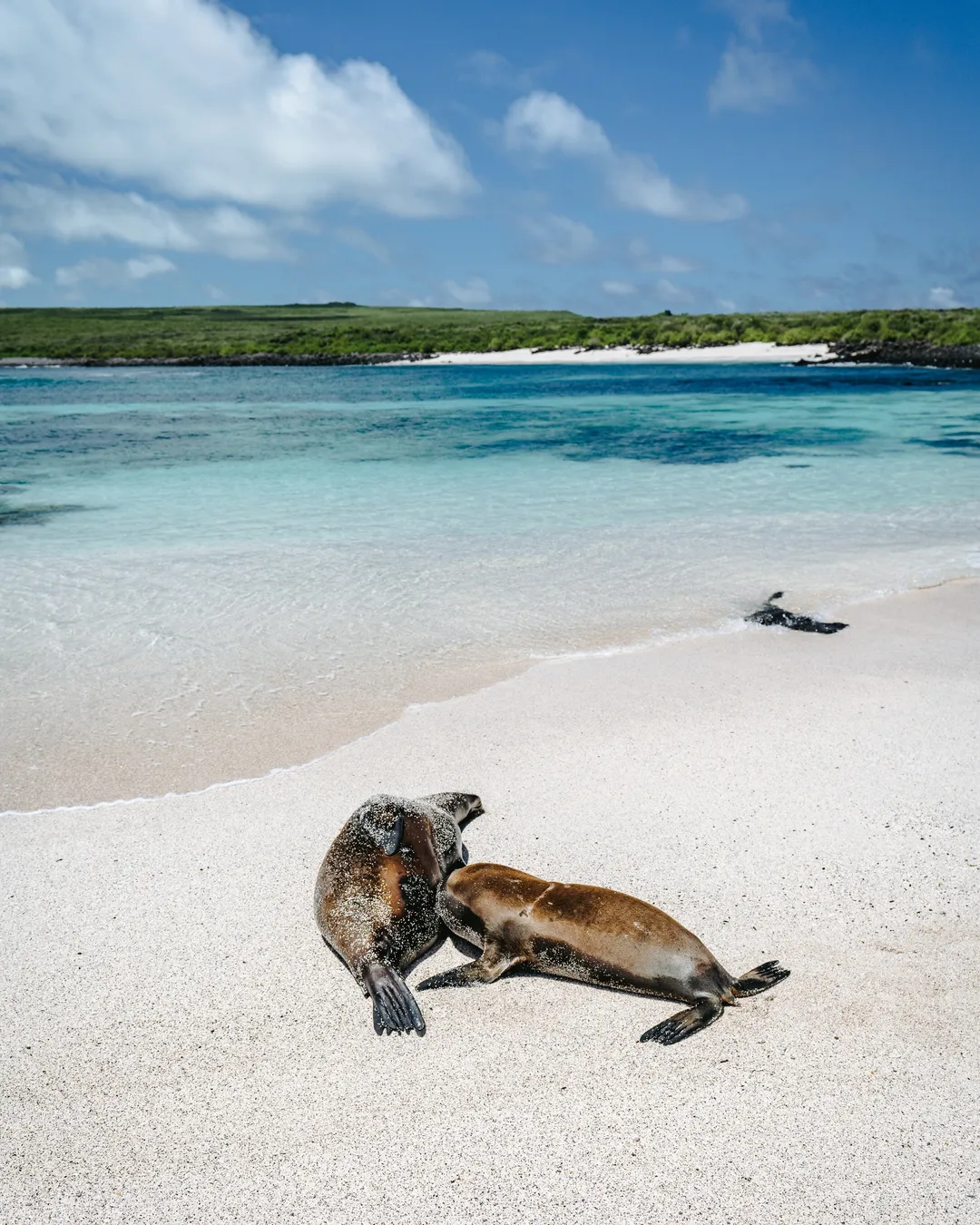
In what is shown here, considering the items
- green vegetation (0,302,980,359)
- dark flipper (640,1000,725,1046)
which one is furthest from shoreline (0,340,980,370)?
dark flipper (640,1000,725,1046)

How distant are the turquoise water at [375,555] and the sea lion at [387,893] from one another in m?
1.41

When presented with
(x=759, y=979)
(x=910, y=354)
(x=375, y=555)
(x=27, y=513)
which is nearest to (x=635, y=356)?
(x=910, y=354)

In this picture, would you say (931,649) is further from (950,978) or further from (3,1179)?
(3,1179)

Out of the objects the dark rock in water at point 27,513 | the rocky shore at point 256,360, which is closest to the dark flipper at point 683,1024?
the dark rock in water at point 27,513

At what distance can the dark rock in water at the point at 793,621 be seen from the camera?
6707 mm

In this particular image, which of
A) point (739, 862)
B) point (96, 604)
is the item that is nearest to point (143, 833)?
point (739, 862)

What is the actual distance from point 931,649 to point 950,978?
370 centimetres

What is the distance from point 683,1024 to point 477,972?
2.34 ft

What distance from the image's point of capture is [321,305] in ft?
560

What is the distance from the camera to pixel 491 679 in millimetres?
5914

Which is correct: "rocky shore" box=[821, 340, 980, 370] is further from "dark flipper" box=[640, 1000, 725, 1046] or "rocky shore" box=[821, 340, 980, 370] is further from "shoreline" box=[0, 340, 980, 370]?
"dark flipper" box=[640, 1000, 725, 1046]

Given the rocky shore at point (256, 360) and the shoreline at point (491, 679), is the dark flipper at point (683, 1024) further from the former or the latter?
the rocky shore at point (256, 360)

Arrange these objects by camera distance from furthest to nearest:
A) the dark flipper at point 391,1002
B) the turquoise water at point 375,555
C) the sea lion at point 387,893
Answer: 1. the turquoise water at point 375,555
2. the sea lion at point 387,893
3. the dark flipper at point 391,1002

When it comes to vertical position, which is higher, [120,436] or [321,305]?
[321,305]
